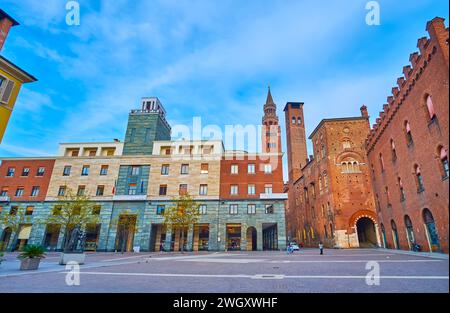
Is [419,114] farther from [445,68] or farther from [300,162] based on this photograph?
[300,162]

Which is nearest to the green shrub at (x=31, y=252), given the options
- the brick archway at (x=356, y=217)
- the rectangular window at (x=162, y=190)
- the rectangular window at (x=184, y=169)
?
the rectangular window at (x=162, y=190)

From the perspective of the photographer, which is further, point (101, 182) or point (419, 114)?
point (101, 182)

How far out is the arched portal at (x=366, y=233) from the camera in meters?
37.6

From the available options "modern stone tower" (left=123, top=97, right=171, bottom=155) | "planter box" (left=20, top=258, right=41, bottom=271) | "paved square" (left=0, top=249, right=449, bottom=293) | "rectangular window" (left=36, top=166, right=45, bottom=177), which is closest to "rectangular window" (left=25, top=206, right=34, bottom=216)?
"rectangular window" (left=36, top=166, right=45, bottom=177)

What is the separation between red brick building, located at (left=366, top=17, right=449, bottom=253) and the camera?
2029 mm

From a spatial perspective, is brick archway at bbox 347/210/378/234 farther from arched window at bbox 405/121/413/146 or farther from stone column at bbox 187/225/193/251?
arched window at bbox 405/121/413/146

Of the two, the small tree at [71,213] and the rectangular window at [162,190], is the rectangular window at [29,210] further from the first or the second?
the rectangular window at [162,190]

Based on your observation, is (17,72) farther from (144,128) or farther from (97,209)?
(144,128)

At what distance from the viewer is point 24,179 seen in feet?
137

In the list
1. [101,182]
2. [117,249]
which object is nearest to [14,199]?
[101,182]

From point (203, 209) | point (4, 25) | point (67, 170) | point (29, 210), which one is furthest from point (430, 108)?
point (29, 210)

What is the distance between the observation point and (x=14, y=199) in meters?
40.8
